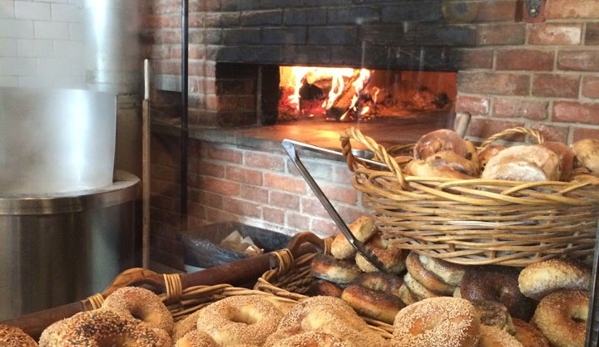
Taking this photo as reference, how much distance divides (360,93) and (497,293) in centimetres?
163

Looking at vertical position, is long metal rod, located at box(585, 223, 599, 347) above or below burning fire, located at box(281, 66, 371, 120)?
below

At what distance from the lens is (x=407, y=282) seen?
127 cm

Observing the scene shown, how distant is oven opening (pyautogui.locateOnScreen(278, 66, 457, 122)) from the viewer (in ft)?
7.68

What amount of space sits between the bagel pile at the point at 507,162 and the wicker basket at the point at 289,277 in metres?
0.35

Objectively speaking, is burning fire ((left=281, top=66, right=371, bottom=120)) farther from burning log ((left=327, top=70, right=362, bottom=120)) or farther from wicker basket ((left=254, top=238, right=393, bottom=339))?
wicker basket ((left=254, top=238, right=393, bottom=339))

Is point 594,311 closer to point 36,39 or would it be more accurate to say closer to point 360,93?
point 360,93

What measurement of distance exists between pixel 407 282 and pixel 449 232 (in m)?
0.20

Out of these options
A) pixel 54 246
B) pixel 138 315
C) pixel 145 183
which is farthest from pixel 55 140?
pixel 138 315

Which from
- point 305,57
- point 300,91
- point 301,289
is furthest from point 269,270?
point 300,91

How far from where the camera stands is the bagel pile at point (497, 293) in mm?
1055

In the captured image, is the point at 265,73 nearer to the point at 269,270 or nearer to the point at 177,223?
the point at 177,223

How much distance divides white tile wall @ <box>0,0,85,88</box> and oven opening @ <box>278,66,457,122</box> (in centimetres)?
113

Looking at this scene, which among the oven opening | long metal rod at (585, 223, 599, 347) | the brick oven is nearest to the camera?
long metal rod at (585, 223, 599, 347)

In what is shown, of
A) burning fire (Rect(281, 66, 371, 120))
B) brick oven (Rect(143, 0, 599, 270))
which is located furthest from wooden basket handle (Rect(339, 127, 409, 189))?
burning fire (Rect(281, 66, 371, 120))
